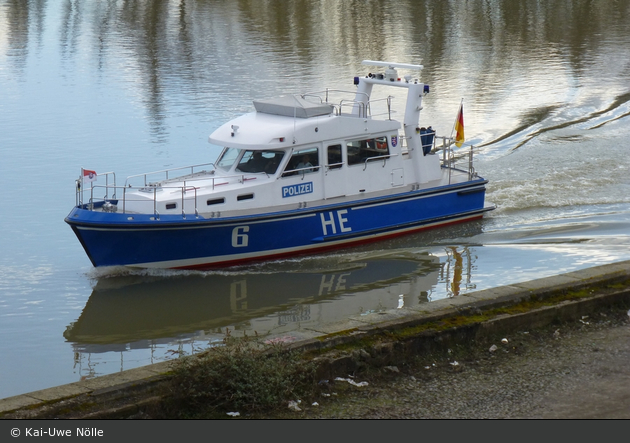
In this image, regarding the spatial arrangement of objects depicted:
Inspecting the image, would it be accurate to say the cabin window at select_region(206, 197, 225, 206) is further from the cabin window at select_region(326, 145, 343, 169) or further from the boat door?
the cabin window at select_region(326, 145, 343, 169)

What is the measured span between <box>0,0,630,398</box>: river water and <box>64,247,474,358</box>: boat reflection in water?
42mm

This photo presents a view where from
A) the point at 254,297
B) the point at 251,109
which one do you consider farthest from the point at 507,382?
the point at 251,109

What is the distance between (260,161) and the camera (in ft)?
47.9

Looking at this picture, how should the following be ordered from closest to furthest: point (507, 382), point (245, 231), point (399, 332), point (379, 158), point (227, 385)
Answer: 1. point (227, 385)
2. point (507, 382)
3. point (399, 332)
4. point (245, 231)
5. point (379, 158)

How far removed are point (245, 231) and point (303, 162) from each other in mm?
1556

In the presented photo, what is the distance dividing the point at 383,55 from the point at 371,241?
63.0 feet

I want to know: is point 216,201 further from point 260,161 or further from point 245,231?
point 260,161

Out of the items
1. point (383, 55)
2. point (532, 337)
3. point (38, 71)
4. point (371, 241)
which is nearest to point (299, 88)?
point (383, 55)

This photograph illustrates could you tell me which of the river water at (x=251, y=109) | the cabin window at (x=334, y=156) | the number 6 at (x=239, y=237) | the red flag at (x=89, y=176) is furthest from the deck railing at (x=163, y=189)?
the cabin window at (x=334, y=156)

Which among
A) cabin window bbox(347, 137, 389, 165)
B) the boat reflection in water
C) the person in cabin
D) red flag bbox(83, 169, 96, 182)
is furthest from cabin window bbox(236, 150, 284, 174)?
red flag bbox(83, 169, 96, 182)

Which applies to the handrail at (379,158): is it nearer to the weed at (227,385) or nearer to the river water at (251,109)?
the river water at (251,109)

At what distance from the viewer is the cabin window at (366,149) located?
49.8ft

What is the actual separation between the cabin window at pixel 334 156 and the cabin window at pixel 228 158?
1.53 m

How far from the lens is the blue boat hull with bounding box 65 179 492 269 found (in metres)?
13.3
